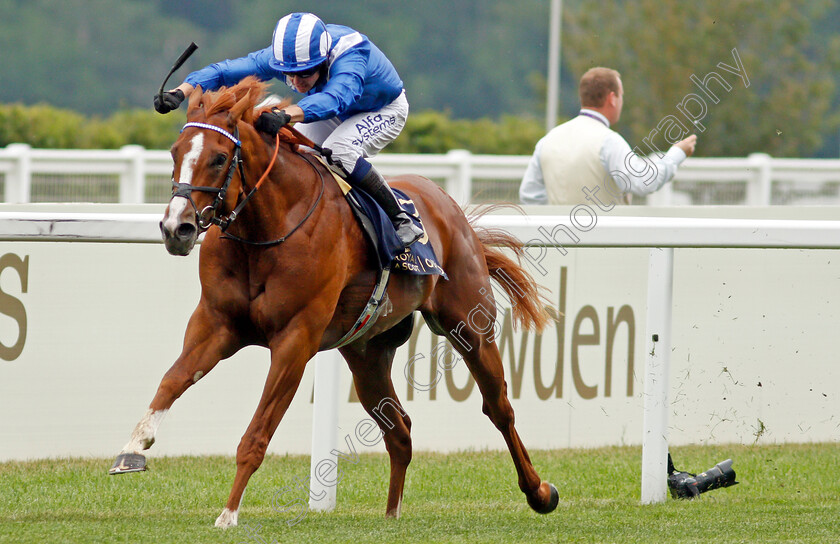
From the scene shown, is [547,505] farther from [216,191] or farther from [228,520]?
[216,191]

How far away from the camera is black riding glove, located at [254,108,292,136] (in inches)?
175

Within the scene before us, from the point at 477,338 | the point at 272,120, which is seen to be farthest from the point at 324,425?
the point at 272,120

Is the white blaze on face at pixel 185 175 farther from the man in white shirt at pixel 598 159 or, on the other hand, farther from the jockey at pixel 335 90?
the man in white shirt at pixel 598 159

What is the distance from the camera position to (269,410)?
4348mm

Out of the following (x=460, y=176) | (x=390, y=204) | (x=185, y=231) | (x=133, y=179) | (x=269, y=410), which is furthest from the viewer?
(x=460, y=176)

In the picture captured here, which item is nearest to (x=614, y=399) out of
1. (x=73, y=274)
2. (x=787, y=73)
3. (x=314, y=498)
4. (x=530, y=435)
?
(x=530, y=435)

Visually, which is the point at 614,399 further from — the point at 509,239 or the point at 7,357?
the point at 7,357

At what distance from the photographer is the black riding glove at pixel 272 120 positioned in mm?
4434

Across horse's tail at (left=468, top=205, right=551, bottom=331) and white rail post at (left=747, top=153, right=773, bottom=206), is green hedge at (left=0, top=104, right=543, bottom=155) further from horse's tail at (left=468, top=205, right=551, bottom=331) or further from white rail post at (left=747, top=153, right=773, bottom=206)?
horse's tail at (left=468, top=205, right=551, bottom=331)

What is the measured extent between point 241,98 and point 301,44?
1.26ft

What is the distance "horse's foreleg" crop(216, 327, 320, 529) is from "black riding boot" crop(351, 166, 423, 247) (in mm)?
681

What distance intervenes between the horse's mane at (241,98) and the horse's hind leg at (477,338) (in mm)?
1141

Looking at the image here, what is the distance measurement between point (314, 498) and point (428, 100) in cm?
3680

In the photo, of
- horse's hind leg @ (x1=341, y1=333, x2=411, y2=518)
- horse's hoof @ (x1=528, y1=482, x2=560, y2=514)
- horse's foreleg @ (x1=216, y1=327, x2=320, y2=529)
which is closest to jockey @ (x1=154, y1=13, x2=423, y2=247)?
horse's hind leg @ (x1=341, y1=333, x2=411, y2=518)
